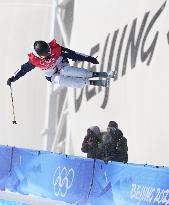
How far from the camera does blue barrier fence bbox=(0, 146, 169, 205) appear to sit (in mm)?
9969

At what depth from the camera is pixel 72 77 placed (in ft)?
38.5

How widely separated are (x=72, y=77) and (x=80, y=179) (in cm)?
181

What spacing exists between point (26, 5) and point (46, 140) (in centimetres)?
605

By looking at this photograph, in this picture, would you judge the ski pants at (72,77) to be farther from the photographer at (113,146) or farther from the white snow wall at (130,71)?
the white snow wall at (130,71)

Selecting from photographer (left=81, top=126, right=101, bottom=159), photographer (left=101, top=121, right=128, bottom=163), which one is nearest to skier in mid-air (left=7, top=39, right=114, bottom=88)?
photographer (left=101, top=121, right=128, bottom=163)

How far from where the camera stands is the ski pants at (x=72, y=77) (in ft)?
38.2

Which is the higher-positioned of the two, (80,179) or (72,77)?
(72,77)

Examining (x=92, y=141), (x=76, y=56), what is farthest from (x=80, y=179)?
(x=76, y=56)

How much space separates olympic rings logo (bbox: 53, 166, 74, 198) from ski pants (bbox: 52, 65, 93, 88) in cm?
167

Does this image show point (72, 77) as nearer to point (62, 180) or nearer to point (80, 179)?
point (80, 179)

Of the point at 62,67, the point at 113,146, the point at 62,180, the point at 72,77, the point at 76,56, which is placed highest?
the point at 76,56

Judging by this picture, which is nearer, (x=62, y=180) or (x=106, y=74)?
(x=106, y=74)

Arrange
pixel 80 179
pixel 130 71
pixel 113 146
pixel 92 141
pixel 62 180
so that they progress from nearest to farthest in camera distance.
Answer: pixel 113 146 → pixel 80 179 → pixel 92 141 → pixel 62 180 → pixel 130 71

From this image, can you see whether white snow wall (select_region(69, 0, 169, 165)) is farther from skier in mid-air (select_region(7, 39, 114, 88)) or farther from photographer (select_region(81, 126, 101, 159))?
skier in mid-air (select_region(7, 39, 114, 88))
